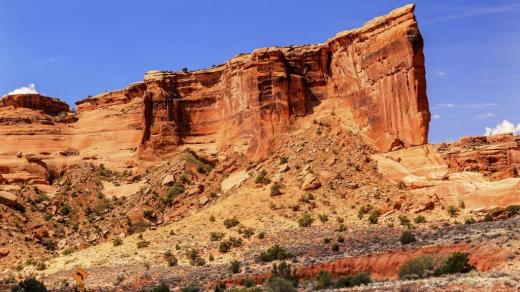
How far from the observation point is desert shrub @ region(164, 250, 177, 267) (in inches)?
1614

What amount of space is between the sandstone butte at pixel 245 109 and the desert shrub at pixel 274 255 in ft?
46.8

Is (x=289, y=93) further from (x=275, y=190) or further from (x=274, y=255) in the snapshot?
(x=274, y=255)

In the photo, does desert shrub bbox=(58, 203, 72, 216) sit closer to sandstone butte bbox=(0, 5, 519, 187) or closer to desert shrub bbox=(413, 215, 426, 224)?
sandstone butte bbox=(0, 5, 519, 187)

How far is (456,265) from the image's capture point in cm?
2848

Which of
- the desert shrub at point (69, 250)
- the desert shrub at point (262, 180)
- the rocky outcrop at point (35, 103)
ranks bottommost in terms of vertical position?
the desert shrub at point (69, 250)

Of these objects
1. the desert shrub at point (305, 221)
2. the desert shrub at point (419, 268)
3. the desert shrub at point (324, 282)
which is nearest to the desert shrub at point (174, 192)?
the desert shrub at point (305, 221)

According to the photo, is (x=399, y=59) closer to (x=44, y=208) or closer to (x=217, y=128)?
(x=217, y=128)

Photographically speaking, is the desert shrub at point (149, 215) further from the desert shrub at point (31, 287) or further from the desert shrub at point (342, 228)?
the desert shrub at point (31, 287)

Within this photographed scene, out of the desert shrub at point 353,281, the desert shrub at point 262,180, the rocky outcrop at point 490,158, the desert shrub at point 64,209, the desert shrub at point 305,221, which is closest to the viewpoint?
the desert shrub at point 353,281

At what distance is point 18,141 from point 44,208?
10761 mm

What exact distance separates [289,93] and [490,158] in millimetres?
18259

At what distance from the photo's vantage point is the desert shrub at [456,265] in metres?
28.2

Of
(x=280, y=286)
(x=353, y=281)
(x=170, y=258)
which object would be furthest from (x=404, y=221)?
(x=280, y=286)

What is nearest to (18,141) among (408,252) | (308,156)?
(308,156)
